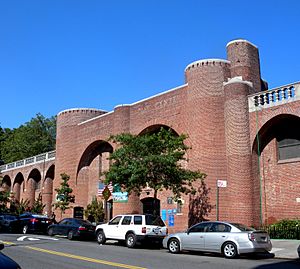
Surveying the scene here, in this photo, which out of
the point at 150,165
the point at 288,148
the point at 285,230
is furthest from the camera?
the point at 288,148

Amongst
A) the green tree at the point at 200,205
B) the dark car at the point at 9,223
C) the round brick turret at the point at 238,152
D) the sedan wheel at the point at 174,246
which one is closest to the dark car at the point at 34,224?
the dark car at the point at 9,223

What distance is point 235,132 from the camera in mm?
24688

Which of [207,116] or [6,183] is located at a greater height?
[207,116]

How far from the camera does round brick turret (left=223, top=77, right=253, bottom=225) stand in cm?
2356

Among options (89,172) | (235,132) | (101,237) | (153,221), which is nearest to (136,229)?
(153,221)

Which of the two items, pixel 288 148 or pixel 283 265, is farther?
pixel 288 148

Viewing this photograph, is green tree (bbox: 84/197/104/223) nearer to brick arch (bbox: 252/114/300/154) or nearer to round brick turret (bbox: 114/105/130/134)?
round brick turret (bbox: 114/105/130/134)

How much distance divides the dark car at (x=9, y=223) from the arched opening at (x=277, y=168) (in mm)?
16687

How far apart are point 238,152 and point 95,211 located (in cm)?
1602

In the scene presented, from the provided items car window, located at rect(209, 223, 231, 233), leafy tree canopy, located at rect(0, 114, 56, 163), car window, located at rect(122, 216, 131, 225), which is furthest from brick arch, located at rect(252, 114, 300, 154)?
leafy tree canopy, located at rect(0, 114, 56, 163)

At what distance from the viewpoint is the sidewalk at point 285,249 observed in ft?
48.9

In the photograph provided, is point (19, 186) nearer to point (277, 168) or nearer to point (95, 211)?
point (95, 211)

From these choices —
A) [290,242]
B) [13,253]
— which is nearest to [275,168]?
[290,242]

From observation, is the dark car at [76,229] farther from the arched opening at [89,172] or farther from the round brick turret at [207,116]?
the arched opening at [89,172]
